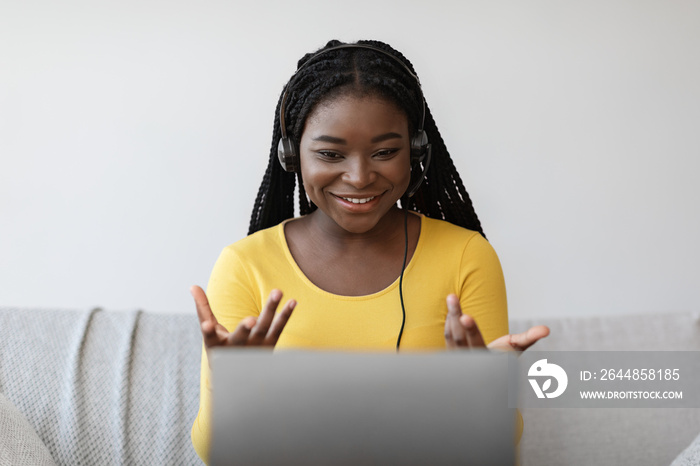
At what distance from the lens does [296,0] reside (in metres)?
2.11

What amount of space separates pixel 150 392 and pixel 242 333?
701mm

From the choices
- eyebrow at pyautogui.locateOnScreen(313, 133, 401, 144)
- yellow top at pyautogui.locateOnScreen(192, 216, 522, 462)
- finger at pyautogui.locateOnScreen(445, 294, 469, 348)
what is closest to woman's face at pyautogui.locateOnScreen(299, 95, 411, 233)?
eyebrow at pyautogui.locateOnScreen(313, 133, 401, 144)

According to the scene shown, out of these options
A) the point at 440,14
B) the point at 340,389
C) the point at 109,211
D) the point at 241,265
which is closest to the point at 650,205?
the point at 440,14

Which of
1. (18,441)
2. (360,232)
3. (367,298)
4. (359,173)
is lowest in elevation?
(18,441)

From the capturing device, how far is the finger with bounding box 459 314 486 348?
3.23 feet

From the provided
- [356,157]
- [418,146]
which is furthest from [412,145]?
[356,157]

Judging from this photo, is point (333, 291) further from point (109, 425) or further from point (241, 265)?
point (109, 425)

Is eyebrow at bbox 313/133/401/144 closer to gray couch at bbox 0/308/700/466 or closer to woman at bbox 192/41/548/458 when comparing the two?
woman at bbox 192/41/548/458

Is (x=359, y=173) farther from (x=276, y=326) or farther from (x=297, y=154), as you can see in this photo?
(x=276, y=326)

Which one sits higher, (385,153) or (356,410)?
(385,153)

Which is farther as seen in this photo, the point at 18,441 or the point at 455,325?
the point at 18,441

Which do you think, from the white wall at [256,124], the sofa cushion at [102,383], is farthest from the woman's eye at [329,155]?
the white wall at [256,124]

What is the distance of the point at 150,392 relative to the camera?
5.39 feet

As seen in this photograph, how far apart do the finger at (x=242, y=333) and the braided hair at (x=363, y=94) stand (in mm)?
509
